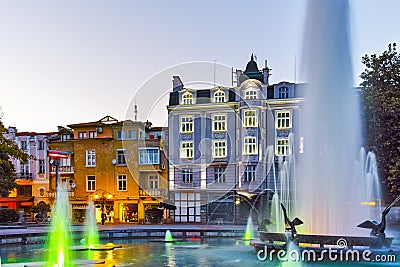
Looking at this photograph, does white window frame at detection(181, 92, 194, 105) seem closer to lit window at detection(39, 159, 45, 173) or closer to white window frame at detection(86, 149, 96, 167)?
white window frame at detection(86, 149, 96, 167)

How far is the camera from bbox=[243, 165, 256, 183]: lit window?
48.4 meters

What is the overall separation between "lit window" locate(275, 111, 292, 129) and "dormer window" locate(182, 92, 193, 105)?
8.50 meters

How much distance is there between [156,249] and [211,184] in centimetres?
2540

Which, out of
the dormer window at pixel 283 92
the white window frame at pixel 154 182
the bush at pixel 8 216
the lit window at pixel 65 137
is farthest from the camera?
the lit window at pixel 65 137

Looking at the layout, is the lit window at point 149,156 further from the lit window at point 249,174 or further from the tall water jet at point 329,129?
the tall water jet at point 329,129

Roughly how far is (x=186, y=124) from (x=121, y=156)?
7285 millimetres

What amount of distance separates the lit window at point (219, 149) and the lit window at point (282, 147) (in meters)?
4.86

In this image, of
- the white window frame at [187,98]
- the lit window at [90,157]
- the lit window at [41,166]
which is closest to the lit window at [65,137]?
the lit window at [41,166]

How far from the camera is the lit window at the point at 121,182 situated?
53.2m

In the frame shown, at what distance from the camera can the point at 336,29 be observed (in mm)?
22188

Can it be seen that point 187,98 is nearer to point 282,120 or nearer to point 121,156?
point 121,156

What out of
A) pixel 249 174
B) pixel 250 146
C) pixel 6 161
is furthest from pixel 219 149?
pixel 6 161

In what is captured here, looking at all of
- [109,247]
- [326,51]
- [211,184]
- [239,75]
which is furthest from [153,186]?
[326,51]

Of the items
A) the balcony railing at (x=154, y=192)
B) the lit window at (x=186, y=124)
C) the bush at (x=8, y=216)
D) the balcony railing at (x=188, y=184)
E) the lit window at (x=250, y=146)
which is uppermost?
the lit window at (x=186, y=124)
